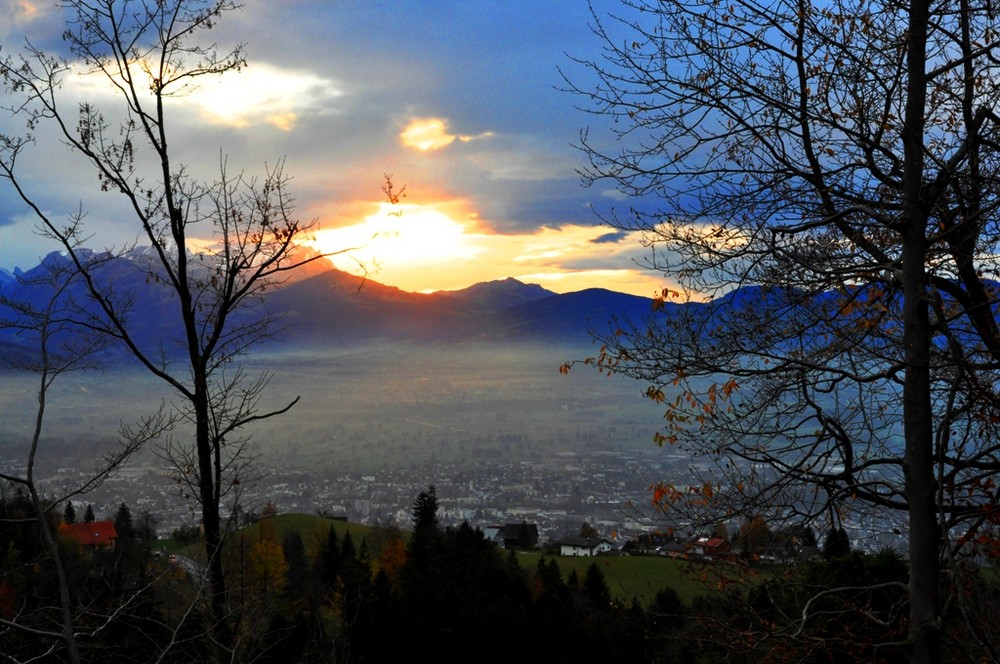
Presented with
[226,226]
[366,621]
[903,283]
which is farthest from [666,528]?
[366,621]

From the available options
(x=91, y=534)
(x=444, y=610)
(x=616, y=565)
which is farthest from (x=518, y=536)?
(x=444, y=610)

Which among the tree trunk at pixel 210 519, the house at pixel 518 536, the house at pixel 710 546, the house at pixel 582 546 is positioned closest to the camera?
the house at pixel 710 546

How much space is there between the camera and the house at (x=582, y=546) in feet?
129

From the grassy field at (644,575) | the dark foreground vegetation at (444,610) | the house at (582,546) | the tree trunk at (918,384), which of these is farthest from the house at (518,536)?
the tree trunk at (918,384)

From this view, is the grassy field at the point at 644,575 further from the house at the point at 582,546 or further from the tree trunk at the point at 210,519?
the tree trunk at the point at 210,519

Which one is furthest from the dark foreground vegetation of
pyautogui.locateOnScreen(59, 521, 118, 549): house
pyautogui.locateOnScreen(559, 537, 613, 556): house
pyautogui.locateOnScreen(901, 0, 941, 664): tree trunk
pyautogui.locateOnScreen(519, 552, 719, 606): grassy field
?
pyautogui.locateOnScreen(559, 537, 613, 556): house

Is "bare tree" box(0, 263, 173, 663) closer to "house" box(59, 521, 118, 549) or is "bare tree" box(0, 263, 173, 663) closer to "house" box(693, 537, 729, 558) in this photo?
"house" box(693, 537, 729, 558)

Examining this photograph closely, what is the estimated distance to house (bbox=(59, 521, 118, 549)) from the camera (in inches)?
1178

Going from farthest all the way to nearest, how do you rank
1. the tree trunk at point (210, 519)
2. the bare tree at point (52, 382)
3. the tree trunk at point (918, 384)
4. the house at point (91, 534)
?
the house at point (91, 534) < the tree trunk at point (210, 519) < the bare tree at point (52, 382) < the tree trunk at point (918, 384)

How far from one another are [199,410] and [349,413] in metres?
120

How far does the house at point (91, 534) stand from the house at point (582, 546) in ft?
77.1

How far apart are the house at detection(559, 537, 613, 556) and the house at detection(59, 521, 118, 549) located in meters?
23.5

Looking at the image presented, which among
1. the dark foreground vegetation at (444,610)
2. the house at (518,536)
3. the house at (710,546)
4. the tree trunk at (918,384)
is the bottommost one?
the house at (518,536)

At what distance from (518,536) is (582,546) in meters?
8.89
